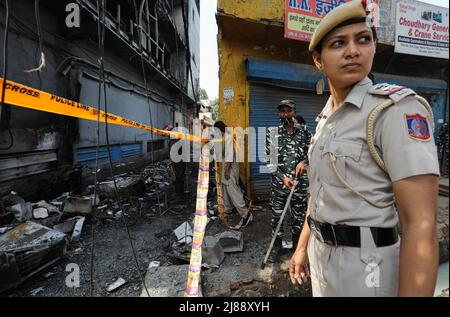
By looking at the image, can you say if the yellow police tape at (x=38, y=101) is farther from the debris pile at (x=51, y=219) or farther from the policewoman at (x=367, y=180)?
the policewoman at (x=367, y=180)

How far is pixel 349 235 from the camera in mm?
994

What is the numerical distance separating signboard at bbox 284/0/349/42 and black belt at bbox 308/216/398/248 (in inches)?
206

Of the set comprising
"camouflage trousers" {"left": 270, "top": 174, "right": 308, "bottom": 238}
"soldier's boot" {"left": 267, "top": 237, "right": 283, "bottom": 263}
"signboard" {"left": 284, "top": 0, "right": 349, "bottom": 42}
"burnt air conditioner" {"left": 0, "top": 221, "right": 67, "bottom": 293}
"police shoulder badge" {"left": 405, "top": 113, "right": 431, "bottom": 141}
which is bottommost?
"soldier's boot" {"left": 267, "top": 237, "right": 283, "bottom": 263}

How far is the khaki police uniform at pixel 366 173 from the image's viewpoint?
2.66ft

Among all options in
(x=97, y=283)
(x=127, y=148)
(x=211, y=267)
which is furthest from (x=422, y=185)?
(x=127, y=148)

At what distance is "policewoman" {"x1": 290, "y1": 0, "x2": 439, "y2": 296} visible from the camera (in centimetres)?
77

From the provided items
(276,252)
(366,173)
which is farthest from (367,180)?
(276,252)

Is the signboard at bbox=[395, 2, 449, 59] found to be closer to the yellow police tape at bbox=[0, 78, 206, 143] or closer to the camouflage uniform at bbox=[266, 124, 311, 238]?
the camouflage uniform at bbox=[266, 124, 311, 238]

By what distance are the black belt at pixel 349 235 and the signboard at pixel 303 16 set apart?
522 centimetres

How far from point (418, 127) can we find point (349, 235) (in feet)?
1.72

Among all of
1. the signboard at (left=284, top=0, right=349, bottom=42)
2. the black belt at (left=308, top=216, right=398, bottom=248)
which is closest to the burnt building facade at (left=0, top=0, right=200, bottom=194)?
the black belt at (left=308, top=216, right=398, bottom=248)

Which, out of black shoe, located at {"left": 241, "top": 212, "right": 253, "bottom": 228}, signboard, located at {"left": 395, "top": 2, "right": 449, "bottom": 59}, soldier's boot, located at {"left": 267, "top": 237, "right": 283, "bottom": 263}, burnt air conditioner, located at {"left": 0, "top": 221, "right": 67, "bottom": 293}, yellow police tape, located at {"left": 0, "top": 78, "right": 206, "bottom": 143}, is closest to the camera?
yellow police tape, located at {"left": 0, "top": 78, "right": 206, "bottom": 143}

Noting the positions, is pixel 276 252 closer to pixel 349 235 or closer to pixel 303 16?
pixel 349 235
